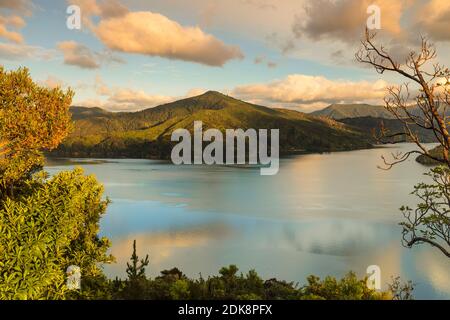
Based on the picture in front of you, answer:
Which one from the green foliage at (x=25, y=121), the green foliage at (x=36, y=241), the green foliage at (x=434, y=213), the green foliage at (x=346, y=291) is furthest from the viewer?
the green foliage at (x=25, y=121)

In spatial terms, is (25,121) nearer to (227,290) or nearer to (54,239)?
(54,239)

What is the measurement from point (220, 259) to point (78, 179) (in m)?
31.7

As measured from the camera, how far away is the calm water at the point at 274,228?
50.6 metres

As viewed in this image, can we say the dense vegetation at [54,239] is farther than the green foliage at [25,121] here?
No

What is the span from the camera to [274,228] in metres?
73.9

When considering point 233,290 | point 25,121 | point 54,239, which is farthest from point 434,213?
point 25,121

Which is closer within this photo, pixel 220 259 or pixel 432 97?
pixel 432 97

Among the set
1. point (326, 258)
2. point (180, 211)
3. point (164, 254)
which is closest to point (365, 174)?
point (180, 211)

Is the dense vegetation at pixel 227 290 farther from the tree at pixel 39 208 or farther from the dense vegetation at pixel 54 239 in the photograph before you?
the tree at pixel 39 208

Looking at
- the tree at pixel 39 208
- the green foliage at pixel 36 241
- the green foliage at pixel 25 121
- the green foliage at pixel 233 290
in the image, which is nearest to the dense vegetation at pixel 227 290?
the green foliage at pixel 233 290

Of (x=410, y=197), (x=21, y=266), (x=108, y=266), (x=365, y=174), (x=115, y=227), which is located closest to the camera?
(x=21, y=266)
